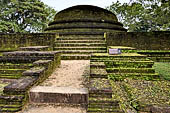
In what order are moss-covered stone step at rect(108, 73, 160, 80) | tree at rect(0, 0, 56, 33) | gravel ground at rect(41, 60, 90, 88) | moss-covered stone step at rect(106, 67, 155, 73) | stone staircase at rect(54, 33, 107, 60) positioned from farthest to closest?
tree at rect(0, 0, 56, 33) < stone staircase at rect(54, 33, 107, 60) < moss-covered stone step at rect(106, 67, 155, 73) < moss-covered stone step at rect(108, 73, 160, 80) < gravel ground at rect(41, 60, 90, 88)

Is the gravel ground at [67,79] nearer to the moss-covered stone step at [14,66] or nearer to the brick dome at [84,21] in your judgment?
the moss-covered stone step at [14,66]

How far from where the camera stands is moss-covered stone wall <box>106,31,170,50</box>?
7914 millimetres

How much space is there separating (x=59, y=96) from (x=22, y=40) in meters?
6.35

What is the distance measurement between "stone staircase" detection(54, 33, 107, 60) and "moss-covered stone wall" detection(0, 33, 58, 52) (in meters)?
0.64

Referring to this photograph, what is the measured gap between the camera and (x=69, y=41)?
7.98 m

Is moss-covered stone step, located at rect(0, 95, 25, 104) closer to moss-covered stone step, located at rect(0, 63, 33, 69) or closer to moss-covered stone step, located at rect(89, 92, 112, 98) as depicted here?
moss-covered stone step, located at rect(89, 92, 112, 98)

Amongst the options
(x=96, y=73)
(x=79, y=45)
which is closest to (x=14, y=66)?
(x=96, y=73)

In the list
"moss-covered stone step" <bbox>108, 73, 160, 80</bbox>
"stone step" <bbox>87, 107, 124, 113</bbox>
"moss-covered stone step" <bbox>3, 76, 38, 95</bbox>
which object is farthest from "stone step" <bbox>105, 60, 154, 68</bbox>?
"moss-covered stone step" <bbox>3, 76, 38, 95</bbox>

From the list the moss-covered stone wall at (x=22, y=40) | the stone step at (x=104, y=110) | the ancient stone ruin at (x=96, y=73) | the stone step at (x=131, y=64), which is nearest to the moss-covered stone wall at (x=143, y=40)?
the ancient stone ruin at (x=96, y=73)

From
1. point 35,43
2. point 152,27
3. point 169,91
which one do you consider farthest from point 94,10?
point 152,27

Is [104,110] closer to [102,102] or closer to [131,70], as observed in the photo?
[102,102]

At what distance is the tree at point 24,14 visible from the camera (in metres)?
15.1

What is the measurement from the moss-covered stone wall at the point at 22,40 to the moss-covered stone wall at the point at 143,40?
3.72 m

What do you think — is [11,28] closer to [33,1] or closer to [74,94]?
[33,1]
